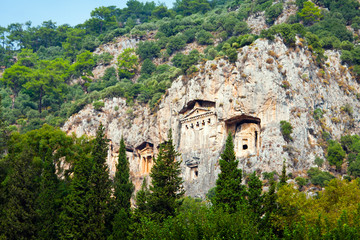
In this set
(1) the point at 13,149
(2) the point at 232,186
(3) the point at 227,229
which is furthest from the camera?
(1) the point at 13,149

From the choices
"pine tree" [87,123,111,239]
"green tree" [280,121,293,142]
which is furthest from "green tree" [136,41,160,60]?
"pine tree" [87,123,111,239]

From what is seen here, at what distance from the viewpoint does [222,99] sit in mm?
69188

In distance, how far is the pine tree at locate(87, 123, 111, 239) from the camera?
141 ft

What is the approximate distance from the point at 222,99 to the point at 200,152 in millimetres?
7677

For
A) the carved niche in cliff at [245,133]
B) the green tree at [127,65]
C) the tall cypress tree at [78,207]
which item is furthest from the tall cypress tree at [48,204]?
the green tree at [127,65]

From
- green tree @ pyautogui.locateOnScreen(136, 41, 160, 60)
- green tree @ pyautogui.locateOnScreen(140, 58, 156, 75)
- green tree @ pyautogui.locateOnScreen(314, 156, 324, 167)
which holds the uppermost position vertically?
green tree @ pyautogui.locateOnScreen(136, 41, 160, 60)

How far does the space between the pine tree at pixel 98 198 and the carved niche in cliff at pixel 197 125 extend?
942 inches

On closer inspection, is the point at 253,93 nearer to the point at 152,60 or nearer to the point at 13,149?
the point at 13,149

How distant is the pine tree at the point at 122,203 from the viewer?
42.2 meters

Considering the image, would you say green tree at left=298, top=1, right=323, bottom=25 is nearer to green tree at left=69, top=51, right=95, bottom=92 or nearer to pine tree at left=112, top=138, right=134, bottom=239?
green tree at left=69, top=51, right=95, bottom=92

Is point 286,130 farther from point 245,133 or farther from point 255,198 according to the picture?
point 255,198

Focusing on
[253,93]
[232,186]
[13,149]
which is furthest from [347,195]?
[13,149]

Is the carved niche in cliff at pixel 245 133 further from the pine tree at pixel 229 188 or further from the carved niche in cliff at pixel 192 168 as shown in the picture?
the pine tree at pixel 229 188

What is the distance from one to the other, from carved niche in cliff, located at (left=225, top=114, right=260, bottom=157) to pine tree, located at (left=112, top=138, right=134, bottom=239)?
20.9m
